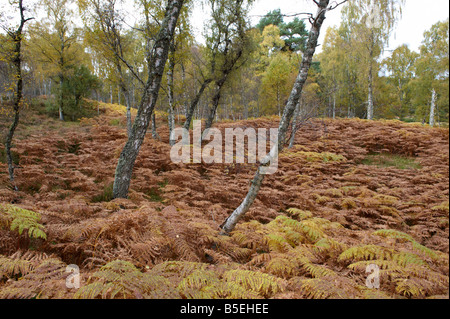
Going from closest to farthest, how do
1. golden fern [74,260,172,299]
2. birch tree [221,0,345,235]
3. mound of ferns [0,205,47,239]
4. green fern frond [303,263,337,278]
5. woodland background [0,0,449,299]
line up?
golden fern [74,260,172,299] → woodland background [0,0,449,299] → green fern frond [303,263,337,278] → mound of ferns [0,205,47,239] → birch tree [221,0,345,235]

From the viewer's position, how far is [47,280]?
1.92m

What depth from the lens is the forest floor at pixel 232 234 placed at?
6.20 feet

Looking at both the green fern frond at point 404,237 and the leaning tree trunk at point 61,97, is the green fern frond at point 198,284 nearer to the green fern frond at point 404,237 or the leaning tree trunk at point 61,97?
the green fern frond at point 404,237

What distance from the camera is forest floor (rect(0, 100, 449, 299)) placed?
6.20 ft

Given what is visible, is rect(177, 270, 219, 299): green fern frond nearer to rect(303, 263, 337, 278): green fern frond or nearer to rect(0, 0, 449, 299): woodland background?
rect(0, 0, 449, 299): woodland background

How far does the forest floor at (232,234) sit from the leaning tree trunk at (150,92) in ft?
2.29

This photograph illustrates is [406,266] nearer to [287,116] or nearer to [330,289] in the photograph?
[330,289]

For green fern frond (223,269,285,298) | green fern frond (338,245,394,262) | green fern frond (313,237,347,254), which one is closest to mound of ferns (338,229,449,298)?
green fern frond (338,245,394,262)

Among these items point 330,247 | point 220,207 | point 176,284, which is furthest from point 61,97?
point 330,247

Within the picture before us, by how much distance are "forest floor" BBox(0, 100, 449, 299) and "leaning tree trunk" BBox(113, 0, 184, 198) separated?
2.29ft

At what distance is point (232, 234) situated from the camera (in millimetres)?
3604
